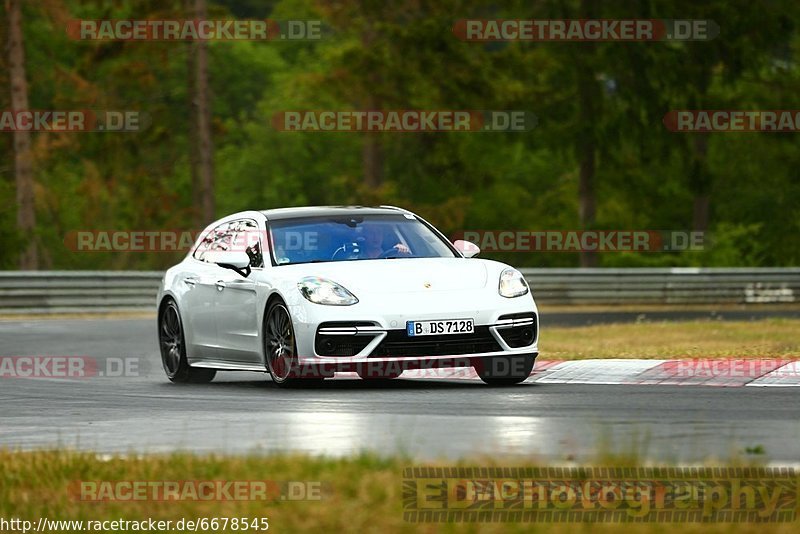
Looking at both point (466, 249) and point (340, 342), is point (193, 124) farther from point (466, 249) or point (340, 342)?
point (340, 342)

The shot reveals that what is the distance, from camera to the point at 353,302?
1262 centimetres

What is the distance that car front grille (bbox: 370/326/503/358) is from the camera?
Answer: 1254cm

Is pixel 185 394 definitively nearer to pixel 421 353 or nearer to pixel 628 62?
pixel 421 353

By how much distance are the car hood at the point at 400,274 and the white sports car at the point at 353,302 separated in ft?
0.04

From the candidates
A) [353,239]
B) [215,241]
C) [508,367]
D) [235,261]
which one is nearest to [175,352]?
A: [215,241]

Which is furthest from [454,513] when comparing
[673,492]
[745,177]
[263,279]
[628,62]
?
[745,177]

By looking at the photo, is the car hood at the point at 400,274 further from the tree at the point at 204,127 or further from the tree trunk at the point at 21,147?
the tree at the point at 204,127

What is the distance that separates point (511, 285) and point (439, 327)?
2.67 feet

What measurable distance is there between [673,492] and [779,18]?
40.0 meters

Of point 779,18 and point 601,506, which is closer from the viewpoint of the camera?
point 601,506

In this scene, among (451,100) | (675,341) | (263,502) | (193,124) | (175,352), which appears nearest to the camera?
(263,502)

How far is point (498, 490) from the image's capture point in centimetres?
677

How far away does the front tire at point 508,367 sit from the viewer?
1308 centimetres

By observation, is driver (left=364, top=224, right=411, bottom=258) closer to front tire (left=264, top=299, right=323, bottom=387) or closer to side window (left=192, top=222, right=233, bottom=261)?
front tire (left=264, top=299, right=323, bottom=387)
